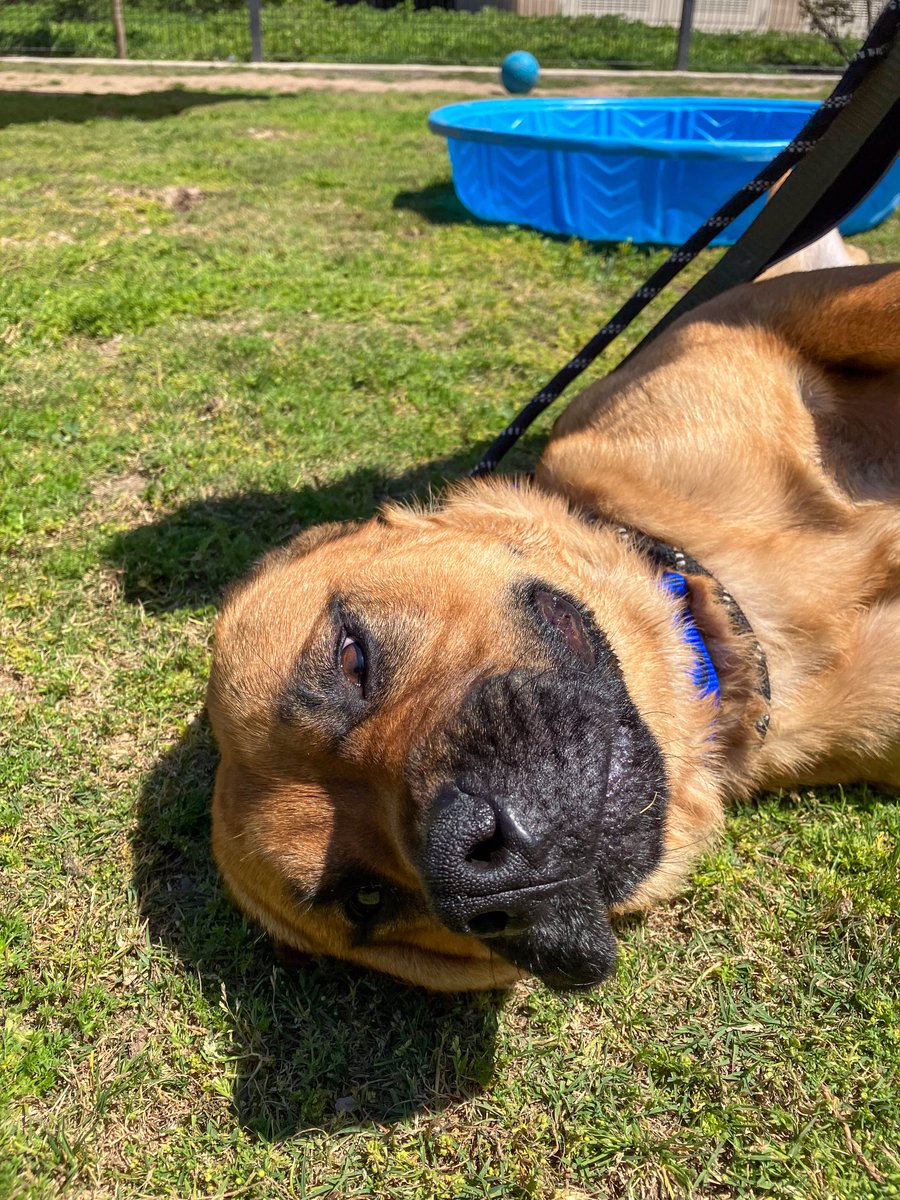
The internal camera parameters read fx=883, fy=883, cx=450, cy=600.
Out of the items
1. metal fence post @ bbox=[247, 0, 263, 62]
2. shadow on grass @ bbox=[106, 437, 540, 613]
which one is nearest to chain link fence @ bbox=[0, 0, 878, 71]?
metal fence post @ bbox=[247, 0, 263, 62]

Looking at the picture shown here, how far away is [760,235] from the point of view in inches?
→ 137

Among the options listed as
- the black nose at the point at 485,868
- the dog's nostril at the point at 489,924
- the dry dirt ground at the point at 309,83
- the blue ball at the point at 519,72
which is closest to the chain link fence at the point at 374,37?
the dry dirt ground at the point at 309,83

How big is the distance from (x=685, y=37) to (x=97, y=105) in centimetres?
1222

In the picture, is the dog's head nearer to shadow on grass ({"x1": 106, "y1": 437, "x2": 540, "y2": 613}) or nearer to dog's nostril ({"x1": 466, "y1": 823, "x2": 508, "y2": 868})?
dog's nostril ({"x1": 466, "y1": 823, "x2": 508, "y2": 868})

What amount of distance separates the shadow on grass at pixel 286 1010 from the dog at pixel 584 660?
0.38 ft

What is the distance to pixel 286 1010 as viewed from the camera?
2604 mm

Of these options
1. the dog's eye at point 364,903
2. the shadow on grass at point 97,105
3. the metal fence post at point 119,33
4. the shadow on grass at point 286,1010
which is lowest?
the shadow on grass at point 286,1010

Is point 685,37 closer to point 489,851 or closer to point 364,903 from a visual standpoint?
point 364,903

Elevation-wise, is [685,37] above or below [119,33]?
above

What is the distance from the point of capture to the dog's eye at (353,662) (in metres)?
2.43

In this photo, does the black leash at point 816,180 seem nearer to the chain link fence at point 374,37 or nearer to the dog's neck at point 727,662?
the dog's neck at point 727,662

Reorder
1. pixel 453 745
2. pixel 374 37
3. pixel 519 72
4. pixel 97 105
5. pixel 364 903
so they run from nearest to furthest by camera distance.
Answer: pixel 453 745
pixel 364 903
pixel 97 105
pixel 519 72
pixel 374 37

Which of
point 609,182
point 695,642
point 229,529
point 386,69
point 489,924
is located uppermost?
point 386,69

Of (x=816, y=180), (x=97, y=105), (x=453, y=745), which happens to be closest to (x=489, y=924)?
(x=453, y=745)
